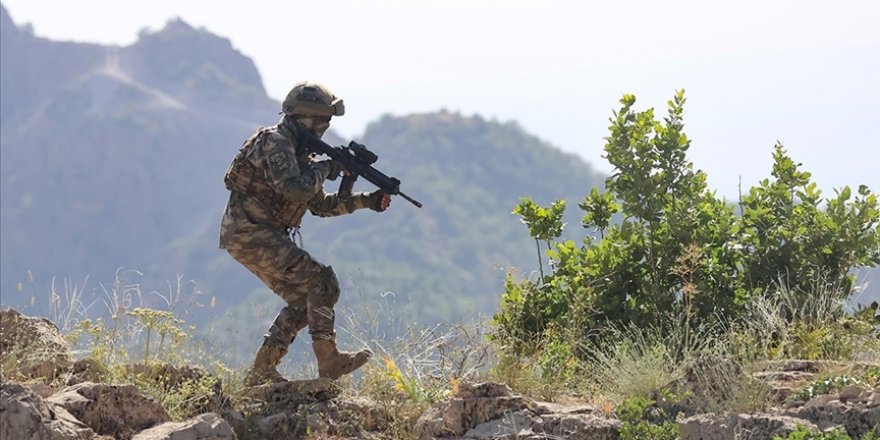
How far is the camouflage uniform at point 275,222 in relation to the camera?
330 inches

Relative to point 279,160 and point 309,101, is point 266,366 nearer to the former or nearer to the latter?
point 279,160

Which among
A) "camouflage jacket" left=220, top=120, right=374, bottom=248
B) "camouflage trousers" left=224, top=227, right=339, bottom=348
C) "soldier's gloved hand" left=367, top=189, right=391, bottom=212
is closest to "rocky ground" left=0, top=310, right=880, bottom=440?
"camouflage trousers" left=224, top=227, right=339, bottom=348

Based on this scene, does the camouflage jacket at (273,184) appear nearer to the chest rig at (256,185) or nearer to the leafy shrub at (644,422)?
the chest rig at (256,185)

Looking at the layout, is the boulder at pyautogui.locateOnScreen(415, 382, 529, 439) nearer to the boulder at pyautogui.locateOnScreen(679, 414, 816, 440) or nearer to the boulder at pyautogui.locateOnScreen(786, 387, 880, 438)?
the boulder at pyautogui.locateOnScreen(679, 414, 816, 440)

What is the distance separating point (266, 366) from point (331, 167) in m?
1.43

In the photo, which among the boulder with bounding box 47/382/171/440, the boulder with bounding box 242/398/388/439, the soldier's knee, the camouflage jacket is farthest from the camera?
the soldier's knee

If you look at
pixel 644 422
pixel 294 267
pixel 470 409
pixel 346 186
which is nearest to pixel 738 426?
pixel 644 422

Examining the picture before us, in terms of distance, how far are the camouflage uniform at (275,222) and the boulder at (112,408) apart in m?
1.36

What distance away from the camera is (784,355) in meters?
8.37

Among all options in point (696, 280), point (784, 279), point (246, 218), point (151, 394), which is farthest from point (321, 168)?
point (784, 279)

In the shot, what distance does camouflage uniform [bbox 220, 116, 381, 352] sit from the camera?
8391mm

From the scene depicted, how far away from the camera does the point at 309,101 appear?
28.0 ft

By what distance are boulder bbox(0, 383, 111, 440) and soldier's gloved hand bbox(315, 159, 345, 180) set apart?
2.52 metres

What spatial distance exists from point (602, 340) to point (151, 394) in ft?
10.3
